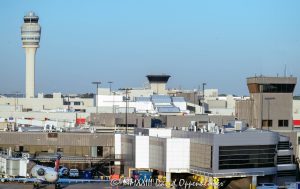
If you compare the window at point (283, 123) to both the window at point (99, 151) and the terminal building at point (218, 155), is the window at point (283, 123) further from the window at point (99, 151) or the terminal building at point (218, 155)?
the window at point (99, 151)

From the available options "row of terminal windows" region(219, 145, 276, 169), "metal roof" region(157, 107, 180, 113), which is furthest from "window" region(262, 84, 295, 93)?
"metal roof" region(157, 107, 180, 113)

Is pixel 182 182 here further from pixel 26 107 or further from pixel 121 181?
pixel 26 107

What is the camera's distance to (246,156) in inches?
3310

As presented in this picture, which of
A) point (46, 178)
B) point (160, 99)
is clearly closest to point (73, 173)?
point (46, 178)

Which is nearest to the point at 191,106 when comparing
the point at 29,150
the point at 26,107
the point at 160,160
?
the point at 26,107

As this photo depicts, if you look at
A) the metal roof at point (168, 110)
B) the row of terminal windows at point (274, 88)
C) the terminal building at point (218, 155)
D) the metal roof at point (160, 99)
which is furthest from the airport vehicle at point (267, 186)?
the metal roof at point (160, 99)

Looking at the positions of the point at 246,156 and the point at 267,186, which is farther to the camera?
the point at 246,156

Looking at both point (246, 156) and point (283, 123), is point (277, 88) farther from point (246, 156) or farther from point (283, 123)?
point (246, 156)

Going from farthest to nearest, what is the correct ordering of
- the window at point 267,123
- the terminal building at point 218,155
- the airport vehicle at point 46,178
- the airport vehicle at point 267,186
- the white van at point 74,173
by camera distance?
the window at point 267,123
the white van at point 74,173
the terminal building at point 218,155
the airport vehicle at point 267,186
the airport vehicle at point 46,178

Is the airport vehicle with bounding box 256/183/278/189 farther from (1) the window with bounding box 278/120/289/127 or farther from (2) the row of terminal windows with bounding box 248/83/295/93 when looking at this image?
(1) the window with bounding box 278/120/289/127

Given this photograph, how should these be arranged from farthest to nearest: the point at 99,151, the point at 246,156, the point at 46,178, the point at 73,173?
the point at 99,151 → the point at 73,173 → the point at 246,156 → the point at 46,178

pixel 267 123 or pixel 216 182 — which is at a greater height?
pixel 267 123

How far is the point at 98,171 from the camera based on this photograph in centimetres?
9906

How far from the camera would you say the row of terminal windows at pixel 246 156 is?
8241 cm
